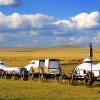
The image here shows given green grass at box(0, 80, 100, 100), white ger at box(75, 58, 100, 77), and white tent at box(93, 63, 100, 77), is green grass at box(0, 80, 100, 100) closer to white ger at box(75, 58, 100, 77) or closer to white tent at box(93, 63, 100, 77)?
white tent at box(93, 63, 100, 77)

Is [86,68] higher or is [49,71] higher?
[86,68]

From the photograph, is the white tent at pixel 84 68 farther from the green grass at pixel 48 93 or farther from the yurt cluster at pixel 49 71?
the green grass at pixel 48 93

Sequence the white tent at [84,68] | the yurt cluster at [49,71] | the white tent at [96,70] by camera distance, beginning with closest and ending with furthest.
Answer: the white tent at [96,70] → the yurt cluster at [49,71] → the white tent at [84,68]

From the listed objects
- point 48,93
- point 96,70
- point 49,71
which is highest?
point 49,71

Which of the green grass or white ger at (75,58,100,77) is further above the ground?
white ger at (75,58,100,77)

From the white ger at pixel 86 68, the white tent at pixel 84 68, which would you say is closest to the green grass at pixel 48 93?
the white ger at pixel 86 68

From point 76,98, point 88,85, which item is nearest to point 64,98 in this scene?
point 76,98

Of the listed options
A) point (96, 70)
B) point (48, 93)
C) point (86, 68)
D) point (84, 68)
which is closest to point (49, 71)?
point (84, 68)

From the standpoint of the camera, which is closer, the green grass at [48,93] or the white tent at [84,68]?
the green grass at [48,93]

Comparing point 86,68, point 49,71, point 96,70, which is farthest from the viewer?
point 49,71

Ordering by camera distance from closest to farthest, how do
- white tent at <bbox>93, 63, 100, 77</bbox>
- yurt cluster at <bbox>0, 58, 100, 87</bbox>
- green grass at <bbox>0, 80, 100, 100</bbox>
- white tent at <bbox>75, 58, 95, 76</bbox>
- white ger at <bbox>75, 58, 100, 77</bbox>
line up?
green grass at <bbox>0, 80, 100, 100</bbox>
white tent at <bbox>93, 63, 100, 77</bbox>
white ger at <bbox>75, 58, 100, 77</bbox>
yurt cluster at <bbox>0, 58, 100, 87</bbox>
white tent at <bbox>75, 58, 95, 76</bbox>

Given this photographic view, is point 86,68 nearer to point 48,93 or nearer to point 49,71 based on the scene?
point 49,71

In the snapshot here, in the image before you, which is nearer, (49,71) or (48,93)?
(48,93)

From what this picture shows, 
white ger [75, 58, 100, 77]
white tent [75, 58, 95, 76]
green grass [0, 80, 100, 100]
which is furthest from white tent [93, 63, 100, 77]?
green grass [0, 80, 100, 100]
